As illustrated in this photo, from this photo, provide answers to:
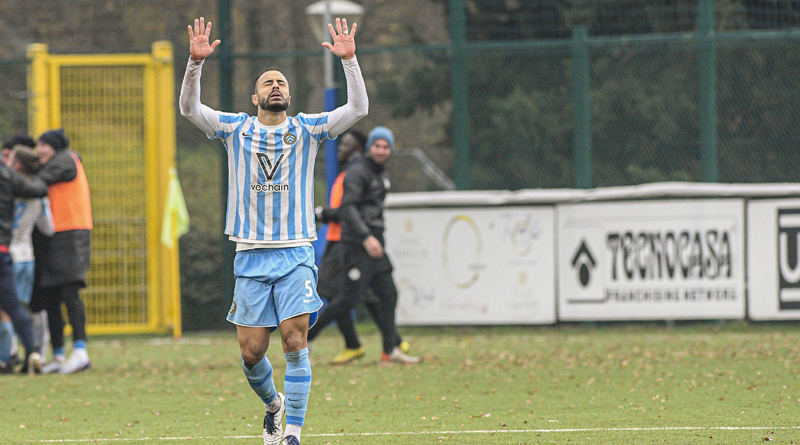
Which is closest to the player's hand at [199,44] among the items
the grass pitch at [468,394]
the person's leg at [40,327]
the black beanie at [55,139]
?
the grass pitch at [468,394]

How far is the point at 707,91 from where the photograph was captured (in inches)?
547

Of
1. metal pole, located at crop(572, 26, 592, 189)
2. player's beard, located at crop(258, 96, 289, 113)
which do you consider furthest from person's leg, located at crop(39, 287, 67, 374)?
metal pole, located at crop(572, 26, 592, 189)

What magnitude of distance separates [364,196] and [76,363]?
9.26ft

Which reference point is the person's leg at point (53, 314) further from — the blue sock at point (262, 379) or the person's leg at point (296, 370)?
the person's leg at point (296, 370)

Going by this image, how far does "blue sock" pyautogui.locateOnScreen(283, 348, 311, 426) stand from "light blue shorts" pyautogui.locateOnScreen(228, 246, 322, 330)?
0.21 metres

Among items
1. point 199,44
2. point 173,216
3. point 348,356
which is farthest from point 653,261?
point 199,44

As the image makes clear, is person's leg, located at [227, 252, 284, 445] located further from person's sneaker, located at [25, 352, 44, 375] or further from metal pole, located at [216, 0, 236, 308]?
metal pole, located at [216, 0, 236, 308]

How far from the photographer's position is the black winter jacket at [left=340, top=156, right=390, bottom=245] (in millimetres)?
10366

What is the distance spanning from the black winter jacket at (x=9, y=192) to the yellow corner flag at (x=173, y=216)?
329 cm

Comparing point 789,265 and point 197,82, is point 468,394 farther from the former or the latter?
point 789,265

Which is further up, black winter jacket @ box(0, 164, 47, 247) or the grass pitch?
black winter jacket @ box(0, 164, 47, 247)

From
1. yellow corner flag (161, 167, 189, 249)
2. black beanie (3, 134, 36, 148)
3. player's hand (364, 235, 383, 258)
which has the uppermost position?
black beanie (3, 134, 36, 148)

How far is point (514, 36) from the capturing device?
1462 cm

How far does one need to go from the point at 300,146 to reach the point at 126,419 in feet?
7.78
